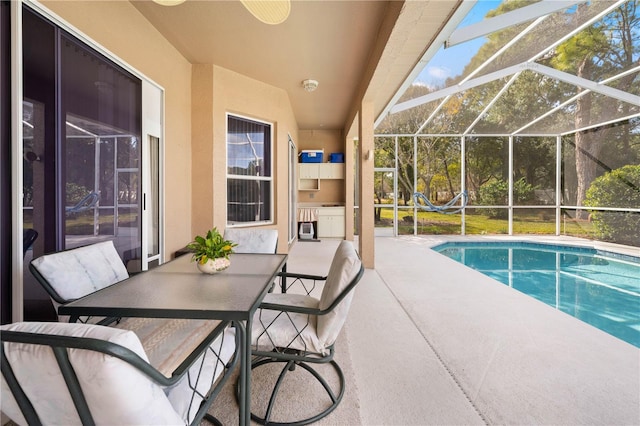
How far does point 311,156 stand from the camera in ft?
25.3

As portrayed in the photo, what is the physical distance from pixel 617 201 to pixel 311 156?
712 cm

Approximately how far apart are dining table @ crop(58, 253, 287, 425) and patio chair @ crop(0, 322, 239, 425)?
0.43 meters

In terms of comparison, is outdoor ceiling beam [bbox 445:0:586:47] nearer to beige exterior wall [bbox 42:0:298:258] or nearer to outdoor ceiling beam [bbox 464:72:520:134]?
outdoor ceiling beam [bbox 464:72:520:134]

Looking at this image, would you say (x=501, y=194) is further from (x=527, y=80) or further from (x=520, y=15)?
(x=520, y=15)

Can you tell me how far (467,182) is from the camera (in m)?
8.07

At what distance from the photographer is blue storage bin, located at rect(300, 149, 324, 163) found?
770 cm

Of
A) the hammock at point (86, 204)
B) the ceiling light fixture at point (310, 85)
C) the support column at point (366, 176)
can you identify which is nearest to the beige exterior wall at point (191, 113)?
the ceiling light fixture at point (310, 85)

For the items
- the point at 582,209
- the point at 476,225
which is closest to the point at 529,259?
the point at 476,225

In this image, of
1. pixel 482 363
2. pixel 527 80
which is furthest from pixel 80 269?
pixel 527 80

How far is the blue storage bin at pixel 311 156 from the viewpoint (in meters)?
7.70

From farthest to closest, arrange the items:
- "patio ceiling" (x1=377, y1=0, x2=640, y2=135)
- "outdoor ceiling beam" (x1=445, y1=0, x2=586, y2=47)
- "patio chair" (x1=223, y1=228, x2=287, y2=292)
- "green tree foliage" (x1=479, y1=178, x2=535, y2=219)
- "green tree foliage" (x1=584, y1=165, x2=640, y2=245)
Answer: "green tree foliage" (x1=479, y1=178, x2=535, y2=219) < "green tree foliage" (x1=584, y1=165, x2=640, y2=245) < "patio ceiling" (x1=377, y1=0, x2=640, y2=135) < "outdoor ceiling beam" (x1=445, y1=0, x2=586, y2=47) < "patio chair" (x1=223, y1=228, x2=287, y2=292)

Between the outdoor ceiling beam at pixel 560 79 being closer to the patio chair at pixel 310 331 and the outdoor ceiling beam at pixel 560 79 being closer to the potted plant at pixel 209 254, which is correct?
the patio chair at pixel 310 331

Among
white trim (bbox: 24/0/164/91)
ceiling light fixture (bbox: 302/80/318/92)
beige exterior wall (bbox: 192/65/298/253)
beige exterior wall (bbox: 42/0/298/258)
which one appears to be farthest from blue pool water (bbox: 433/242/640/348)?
white trim (bbox: 24/0/164/91)

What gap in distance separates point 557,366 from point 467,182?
22.8ft
